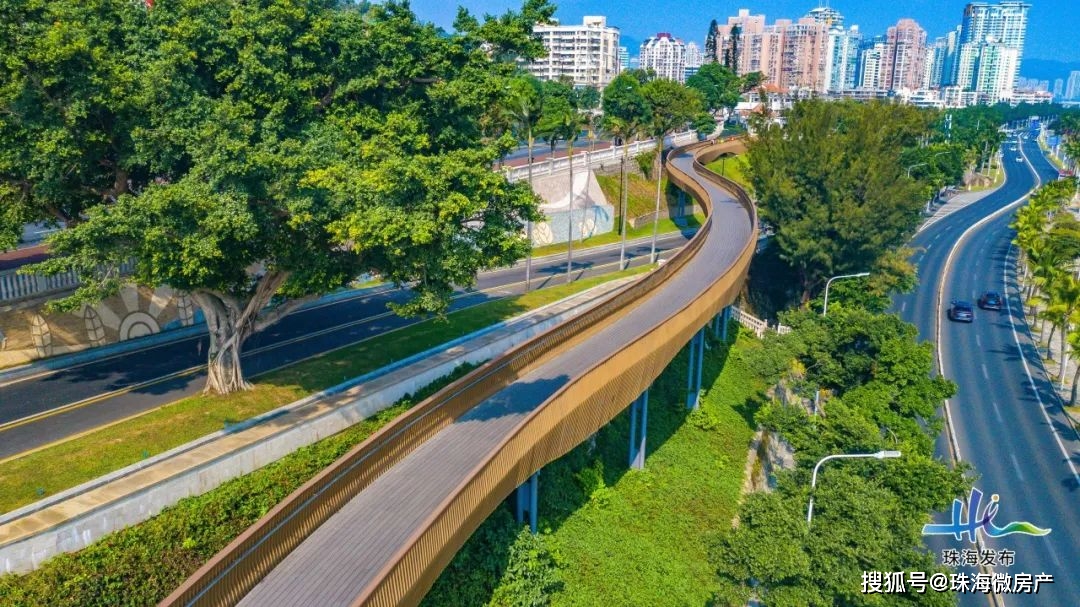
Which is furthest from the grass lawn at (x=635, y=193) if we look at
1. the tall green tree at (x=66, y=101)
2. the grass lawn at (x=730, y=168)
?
the tall green tree at (x=66, y=101)

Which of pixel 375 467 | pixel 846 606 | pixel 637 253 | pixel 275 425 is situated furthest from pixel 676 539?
pixel 637 253

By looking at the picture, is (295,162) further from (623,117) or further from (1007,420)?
(623,117)

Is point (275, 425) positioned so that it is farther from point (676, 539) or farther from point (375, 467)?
point (676, 539)

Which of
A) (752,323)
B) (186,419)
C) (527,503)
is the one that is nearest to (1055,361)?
(752,323)

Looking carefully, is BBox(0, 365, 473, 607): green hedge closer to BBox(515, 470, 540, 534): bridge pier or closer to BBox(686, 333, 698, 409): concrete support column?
BBox(515, 470, 540, 534): bridge pier

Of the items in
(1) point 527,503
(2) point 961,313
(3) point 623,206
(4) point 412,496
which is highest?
(3) point 623,206

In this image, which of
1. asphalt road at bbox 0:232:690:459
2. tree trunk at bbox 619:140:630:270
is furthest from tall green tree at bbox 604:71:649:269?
asphalt road at bbox 0:232:690:459
